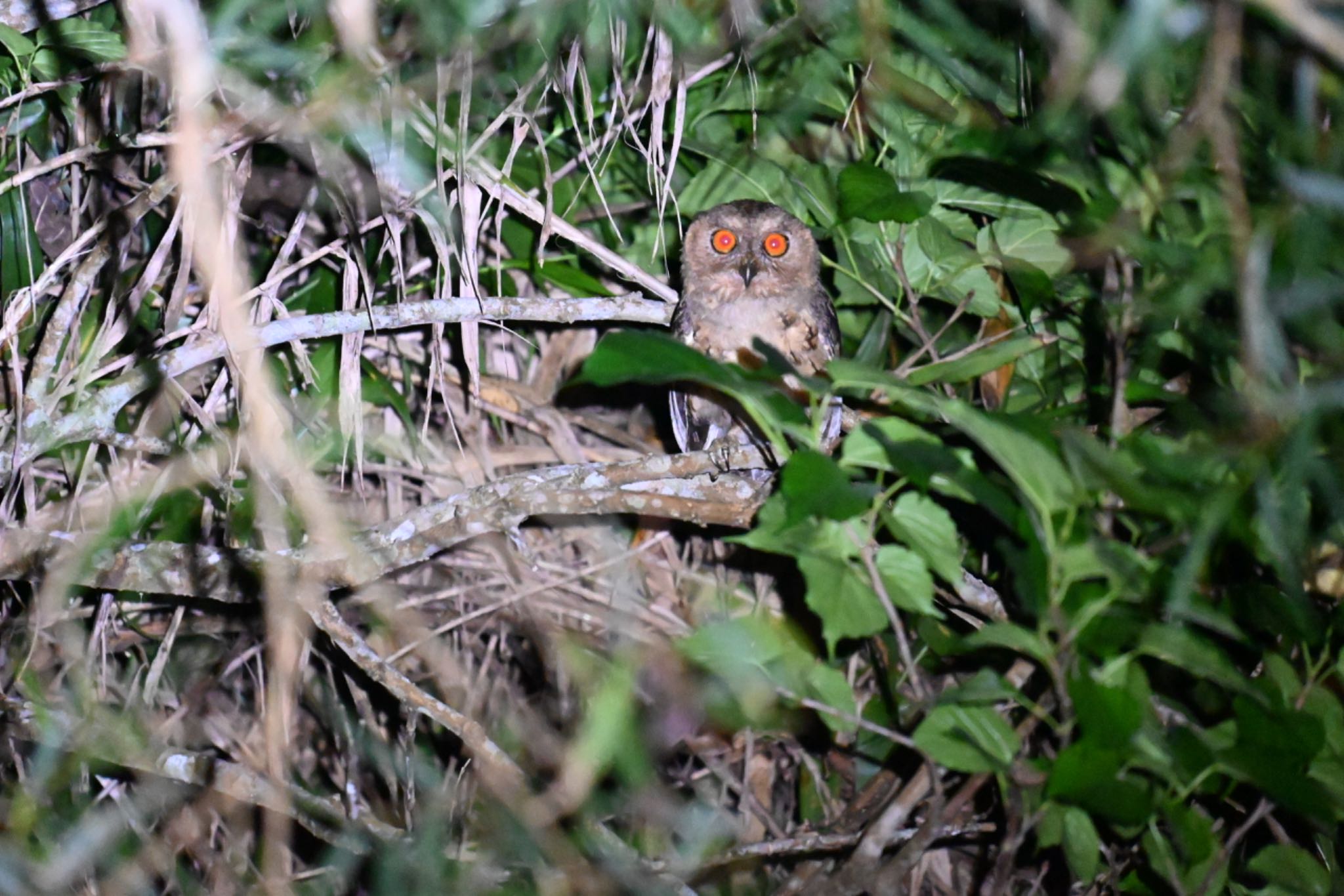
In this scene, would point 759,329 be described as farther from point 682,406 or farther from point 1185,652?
point 1185,652

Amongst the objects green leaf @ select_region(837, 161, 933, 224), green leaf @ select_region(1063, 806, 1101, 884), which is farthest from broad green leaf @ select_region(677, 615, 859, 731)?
green leaf @ select_region(837, 161, 933, 224)

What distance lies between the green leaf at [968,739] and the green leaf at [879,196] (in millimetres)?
1201

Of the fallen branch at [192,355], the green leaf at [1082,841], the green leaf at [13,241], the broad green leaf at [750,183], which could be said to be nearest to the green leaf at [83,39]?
the green leaf at [13,241]

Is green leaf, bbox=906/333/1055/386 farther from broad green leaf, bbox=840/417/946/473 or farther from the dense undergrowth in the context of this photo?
broad green leaf, bbox=840/417/946/473

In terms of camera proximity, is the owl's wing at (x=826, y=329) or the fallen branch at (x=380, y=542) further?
the owl's wing at (x=826, y=329)

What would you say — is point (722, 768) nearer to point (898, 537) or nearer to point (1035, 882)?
point (1035, 882)

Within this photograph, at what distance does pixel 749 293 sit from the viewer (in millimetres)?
3365

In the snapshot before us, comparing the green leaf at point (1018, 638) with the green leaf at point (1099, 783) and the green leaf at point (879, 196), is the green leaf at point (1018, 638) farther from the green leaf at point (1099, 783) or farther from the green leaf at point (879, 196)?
the green leaf at point (879, 196)

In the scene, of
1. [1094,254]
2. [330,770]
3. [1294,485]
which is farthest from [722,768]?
[1294,485]

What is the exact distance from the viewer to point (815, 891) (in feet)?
6.23

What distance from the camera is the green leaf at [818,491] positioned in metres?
1.42

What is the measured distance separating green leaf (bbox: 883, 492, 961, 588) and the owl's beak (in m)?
1.81

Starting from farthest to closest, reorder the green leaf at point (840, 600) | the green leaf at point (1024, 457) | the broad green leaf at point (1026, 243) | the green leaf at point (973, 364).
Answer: the broad green leaf at point (1026, 243), the green leaf at point (973, 364), the green leaf at point (840, 600), the green leaf at point (1024, 457)

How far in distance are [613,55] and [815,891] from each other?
171 cm
